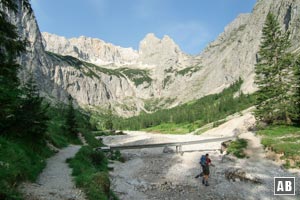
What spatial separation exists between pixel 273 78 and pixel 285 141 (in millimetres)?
15249

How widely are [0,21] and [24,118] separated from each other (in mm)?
6271

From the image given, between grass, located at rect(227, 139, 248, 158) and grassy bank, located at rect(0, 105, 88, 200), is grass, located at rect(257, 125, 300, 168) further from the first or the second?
grassy bank, located at rect(0, 105, 88, 200)

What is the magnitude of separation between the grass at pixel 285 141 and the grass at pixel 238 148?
2.90 meters

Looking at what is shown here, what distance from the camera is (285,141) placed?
111ft

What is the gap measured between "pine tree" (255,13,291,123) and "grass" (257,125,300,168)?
2955 mm

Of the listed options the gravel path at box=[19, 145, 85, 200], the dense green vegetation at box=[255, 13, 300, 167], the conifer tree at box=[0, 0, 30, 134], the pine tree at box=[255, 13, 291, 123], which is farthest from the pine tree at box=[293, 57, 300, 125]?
the conifer tree at box=[0, 0, 30, 134]

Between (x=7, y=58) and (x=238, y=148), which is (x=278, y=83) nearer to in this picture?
(x=238, y=148)

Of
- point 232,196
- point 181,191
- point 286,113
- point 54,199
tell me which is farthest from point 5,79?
point 286,113

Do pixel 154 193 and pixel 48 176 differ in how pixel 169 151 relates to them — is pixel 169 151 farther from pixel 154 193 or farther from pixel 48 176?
pixel 48 176

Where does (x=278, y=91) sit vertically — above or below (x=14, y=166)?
above

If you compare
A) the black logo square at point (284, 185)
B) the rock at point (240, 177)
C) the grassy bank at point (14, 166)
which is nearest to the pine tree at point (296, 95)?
the black logo square at point (284, 185)

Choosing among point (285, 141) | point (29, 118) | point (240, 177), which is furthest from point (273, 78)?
point (29, 118)

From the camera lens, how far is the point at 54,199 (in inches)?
472

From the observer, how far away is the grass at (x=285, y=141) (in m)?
28.9
